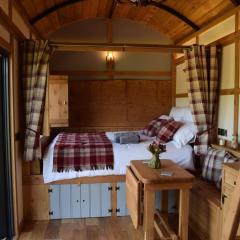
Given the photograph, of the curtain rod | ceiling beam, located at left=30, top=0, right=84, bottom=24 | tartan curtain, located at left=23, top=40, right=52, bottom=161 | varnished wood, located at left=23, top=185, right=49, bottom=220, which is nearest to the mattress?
varnished wood, located at left=23, top=185, right=49, bottom=220

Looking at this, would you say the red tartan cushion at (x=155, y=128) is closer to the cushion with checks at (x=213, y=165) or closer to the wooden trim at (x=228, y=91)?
the wooden trim at (x=228, y=91)

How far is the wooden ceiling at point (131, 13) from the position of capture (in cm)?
374

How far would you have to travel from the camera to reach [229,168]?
235cm

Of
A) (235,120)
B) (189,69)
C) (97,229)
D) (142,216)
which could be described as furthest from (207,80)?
(97,229)

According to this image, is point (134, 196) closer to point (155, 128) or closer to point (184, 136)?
point (184, 136)

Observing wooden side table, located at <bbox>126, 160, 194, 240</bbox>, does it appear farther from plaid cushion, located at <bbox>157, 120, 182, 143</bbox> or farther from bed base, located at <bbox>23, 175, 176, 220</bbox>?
plaid cushion, located at <bbox>157, 120, 182, 143</bbox>

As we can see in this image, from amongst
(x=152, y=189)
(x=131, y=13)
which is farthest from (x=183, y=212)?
(x=131, y=13)

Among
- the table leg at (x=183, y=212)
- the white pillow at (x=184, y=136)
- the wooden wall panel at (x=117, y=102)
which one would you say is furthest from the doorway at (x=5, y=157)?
the wooden wall panel at (x=117, y=102)

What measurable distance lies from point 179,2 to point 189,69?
1157 mm

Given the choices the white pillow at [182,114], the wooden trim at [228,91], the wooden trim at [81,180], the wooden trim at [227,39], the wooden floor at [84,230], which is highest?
the wooden trim at [227,39]

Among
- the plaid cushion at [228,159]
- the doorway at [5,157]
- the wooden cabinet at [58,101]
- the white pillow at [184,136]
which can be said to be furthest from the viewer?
the wooden cabinet at [58,101]

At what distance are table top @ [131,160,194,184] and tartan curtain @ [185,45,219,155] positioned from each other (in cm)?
80

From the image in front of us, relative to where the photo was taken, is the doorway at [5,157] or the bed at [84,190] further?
the bed at [84,190]

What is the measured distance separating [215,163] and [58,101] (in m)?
2.89
